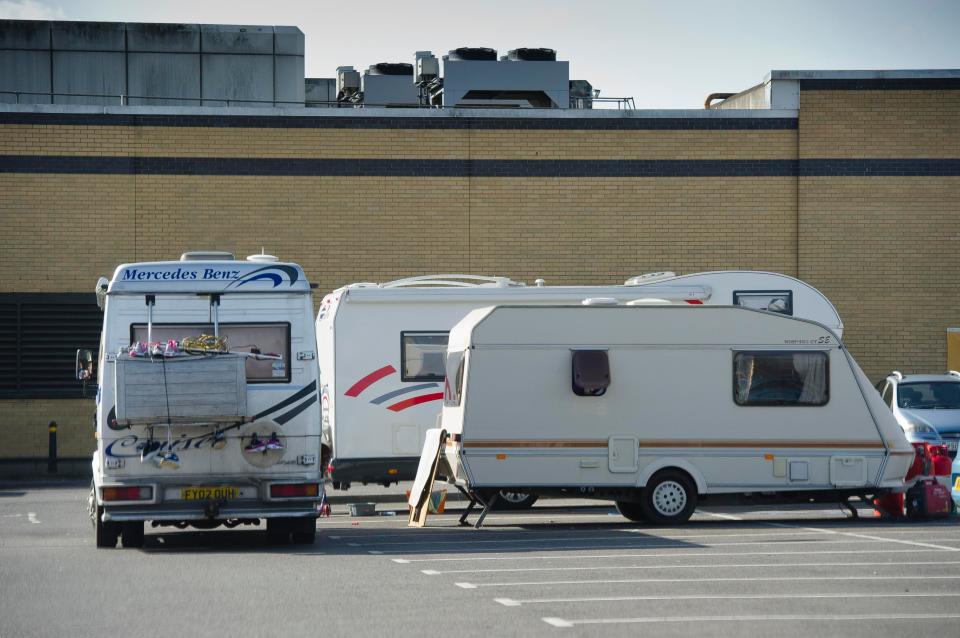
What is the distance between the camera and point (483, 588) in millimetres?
11688

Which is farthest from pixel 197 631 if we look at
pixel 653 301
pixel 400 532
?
pixel 653 301

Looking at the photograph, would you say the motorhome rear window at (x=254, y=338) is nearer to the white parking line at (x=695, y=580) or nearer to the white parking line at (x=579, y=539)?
the white parking line at (x=579, y=539)

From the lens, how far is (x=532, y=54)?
1288 inches

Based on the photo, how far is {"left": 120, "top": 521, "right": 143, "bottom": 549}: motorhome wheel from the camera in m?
15.8

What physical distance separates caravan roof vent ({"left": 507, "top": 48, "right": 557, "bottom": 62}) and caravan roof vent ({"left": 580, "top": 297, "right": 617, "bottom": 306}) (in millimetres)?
13579

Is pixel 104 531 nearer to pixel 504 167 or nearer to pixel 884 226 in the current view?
pixel 504 167

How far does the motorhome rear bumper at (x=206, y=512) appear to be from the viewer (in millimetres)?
15062

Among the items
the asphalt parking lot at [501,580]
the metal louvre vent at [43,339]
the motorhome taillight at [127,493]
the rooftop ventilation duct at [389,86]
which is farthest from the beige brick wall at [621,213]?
the motorhome taillight at [127,493]

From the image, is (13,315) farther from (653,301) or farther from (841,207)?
(841,207)

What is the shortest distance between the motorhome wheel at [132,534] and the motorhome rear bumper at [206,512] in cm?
67

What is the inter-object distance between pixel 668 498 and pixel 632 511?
28.9 inches

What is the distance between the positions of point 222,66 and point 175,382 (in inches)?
738

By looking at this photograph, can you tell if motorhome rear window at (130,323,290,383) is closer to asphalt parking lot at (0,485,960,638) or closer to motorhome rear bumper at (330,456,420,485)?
asphalt parking lot at (0,485,960,638)

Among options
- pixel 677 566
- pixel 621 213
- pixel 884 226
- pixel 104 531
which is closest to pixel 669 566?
pixel 677 566
